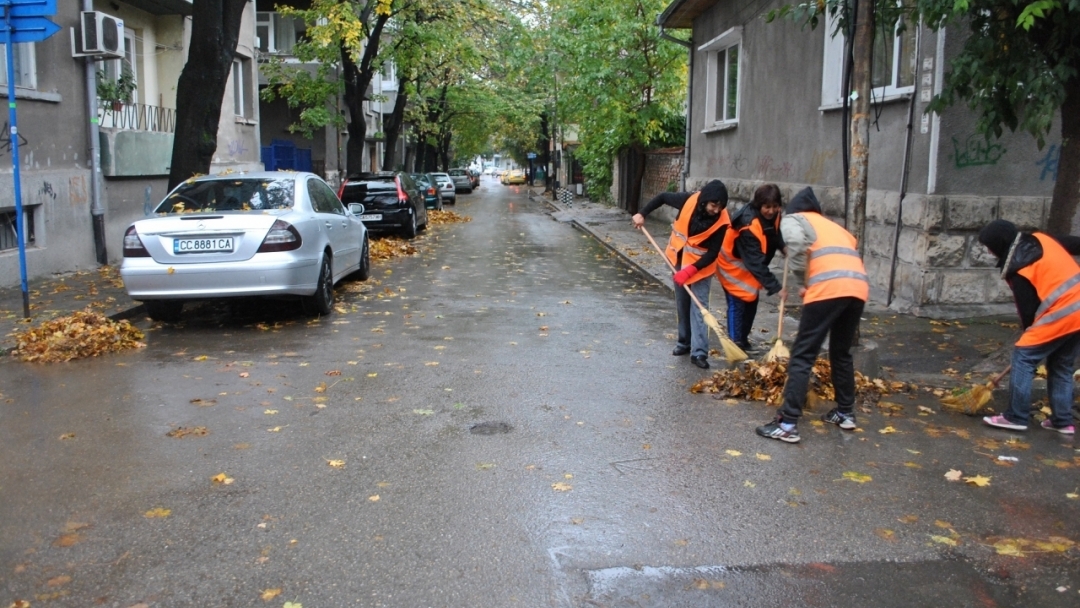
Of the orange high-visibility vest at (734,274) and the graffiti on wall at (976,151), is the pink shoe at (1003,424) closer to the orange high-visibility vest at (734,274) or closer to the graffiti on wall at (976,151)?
the orange high-visibility vest at (734,274)

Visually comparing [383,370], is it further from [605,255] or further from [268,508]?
[605,255]

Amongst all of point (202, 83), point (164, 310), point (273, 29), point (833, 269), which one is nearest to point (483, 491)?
point (833, 269)

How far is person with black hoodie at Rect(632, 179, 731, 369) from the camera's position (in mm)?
7320

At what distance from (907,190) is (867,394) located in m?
4.04

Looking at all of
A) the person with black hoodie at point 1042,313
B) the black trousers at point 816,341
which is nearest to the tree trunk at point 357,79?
the black trousers at point 816,341

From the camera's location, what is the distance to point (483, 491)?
4625 millimetres

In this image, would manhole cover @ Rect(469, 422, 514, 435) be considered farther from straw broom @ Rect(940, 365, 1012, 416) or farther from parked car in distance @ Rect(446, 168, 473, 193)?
parked car in distance @ Rect(446, 168, 473, 193)

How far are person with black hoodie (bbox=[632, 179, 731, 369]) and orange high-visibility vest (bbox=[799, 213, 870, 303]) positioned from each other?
1.79 metres

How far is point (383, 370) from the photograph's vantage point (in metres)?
7.24

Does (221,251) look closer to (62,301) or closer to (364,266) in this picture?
(62,301)

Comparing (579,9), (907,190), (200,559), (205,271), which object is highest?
(579,9)

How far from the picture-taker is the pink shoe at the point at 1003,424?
5.76 metres

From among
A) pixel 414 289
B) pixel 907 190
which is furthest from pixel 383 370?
pixel 907 190

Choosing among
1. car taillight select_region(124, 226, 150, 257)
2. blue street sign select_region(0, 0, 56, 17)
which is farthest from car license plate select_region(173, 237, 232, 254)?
blue street sign select_region(0, 0, 56, 17)
